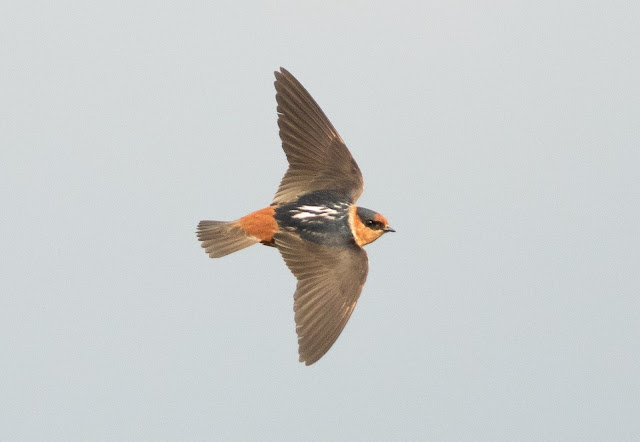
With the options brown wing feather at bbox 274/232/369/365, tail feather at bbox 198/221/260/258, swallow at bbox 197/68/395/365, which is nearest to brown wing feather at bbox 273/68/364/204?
swallow at bbox 197/68/395/365

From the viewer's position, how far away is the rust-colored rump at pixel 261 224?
16.3ft

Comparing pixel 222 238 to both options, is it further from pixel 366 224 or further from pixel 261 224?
pixel 366 224

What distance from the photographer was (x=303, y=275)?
15.6ft

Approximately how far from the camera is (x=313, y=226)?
192 inches

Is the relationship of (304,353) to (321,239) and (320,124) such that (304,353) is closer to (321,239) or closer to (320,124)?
(321,239)

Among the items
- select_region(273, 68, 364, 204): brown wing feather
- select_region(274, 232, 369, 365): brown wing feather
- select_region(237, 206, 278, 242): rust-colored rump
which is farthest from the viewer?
select_region(273, 68, 364, 204): brown wing feather

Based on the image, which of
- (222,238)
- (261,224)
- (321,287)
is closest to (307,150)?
(261,224)

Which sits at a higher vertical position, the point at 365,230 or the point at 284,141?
the point at 284,141

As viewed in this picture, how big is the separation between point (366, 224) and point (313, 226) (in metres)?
0.27

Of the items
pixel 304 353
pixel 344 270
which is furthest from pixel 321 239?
pixel 304 353

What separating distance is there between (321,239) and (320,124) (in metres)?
0.65

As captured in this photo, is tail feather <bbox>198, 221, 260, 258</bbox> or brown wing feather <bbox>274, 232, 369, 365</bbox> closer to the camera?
brown wing feather <bbox>274, 232, 369, 365</bbox>

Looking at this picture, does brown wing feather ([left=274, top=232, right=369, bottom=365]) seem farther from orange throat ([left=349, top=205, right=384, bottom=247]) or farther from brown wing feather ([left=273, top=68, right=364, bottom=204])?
brown wing feather ([left=273, top=68, right=364, bottom=204])

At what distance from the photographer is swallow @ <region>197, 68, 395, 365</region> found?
4.69 metres
